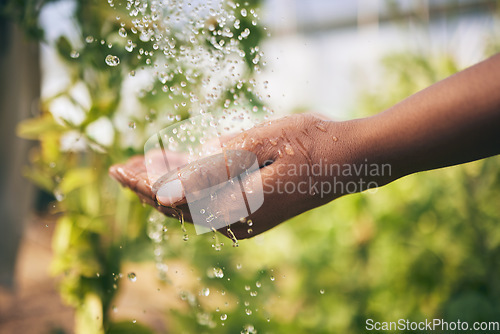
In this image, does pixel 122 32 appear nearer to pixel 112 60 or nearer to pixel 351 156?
pixel 112 60

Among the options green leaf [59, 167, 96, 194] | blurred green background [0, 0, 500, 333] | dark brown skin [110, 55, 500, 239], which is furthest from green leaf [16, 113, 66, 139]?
dark brown skin [110, 55, 500, 239]

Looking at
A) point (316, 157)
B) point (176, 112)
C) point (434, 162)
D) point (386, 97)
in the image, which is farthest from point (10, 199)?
point (386, 97)

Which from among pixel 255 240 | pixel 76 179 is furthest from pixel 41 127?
pixel 255 240

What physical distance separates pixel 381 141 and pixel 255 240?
1372 millimetres

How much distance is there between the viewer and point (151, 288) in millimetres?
2029

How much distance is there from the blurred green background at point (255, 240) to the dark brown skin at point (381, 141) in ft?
0.73

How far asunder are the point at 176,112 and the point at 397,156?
499mm

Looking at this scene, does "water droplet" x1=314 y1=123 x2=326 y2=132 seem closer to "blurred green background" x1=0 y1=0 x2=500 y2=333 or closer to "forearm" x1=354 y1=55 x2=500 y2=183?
"forearm" x1=354 y1=55 x2=500 y2=183

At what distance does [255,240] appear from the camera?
180 cm

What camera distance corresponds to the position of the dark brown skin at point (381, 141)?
1.44 feet

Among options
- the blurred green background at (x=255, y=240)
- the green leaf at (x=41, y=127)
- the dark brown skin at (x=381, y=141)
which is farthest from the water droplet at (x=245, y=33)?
the green leaf at (x=41, y=127)

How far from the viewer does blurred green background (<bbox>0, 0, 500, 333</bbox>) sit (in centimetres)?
85

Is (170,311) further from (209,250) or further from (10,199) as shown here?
(10,199)

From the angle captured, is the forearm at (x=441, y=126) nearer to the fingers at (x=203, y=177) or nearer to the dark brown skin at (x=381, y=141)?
the dark brown skin at (x=381, y=141)
